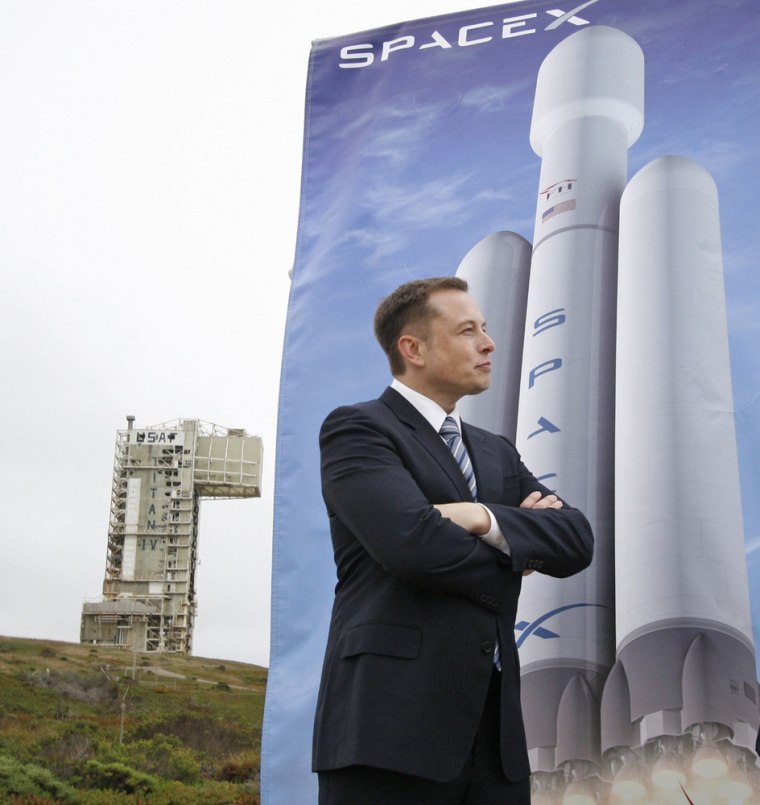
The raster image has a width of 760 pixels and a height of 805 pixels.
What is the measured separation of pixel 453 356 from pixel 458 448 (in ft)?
0.60

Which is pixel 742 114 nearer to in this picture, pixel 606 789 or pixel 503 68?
pixel 503 68

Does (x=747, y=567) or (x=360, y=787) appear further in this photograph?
(x=747, y=567)

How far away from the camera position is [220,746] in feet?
21.5

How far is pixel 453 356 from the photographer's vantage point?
6.46 ft

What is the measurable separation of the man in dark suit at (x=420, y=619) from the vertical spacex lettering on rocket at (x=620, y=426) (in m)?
1.13

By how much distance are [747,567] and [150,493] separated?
22702 mm

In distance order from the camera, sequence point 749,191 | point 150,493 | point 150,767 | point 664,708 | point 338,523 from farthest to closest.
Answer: point 150,493
point 150,767
point 749,191
point 664,708
point 338,523

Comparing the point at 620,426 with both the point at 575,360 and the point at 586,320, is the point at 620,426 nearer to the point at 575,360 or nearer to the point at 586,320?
the point at 575,360

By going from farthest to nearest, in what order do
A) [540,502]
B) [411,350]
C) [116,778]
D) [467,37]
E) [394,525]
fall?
[116,778]
[467,37]
[411,350]
[540,502]
[394,525]

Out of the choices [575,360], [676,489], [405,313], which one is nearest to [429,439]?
[405,313]

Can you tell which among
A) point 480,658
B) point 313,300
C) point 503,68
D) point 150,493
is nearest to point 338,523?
point 480,658

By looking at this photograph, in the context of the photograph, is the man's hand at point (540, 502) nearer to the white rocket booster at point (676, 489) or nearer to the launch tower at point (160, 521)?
the white rocket booster at point (676, 489)

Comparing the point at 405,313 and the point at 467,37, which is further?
the point at 467,37

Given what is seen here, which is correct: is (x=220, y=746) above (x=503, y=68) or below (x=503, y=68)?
below
